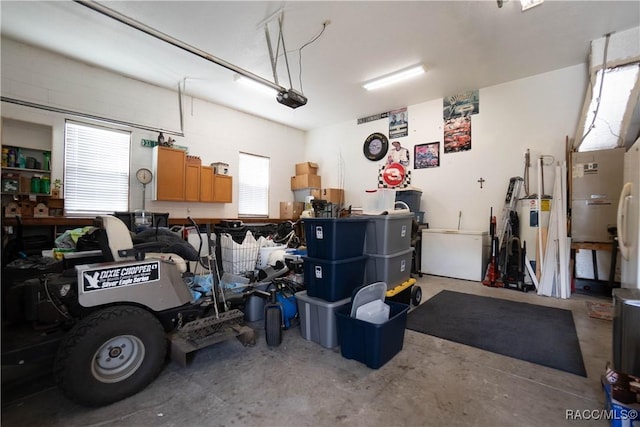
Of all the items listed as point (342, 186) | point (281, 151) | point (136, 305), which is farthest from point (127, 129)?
point (342, 186)

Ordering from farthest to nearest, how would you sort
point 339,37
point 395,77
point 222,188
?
1. point 222,188
2. point 395,77
3. point 339,37

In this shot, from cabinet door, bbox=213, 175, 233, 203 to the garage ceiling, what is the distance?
1.85m

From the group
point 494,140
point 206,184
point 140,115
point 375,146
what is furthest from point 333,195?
point 140,115

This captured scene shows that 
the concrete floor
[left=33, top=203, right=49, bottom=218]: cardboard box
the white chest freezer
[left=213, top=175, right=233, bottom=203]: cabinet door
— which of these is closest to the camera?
the concrete floor

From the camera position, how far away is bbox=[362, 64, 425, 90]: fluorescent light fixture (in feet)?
15.4

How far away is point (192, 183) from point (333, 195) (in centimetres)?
336

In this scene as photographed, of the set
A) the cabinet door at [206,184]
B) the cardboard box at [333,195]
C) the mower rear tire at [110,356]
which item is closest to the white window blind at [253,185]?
the cabinet door at [206,184]

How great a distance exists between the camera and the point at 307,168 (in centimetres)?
764

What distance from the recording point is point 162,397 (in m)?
1.76

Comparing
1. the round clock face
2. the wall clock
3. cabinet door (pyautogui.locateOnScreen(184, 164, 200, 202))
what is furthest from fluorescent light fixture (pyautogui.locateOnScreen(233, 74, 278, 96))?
the wall clock

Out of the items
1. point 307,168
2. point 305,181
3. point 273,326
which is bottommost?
point 273,326

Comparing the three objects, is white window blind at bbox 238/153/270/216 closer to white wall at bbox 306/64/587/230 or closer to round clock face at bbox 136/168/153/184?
round clock face at bbox 136/168/153/184

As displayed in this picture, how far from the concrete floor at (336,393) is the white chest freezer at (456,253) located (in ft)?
8.29

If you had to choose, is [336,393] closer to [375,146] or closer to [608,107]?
[608,107]
